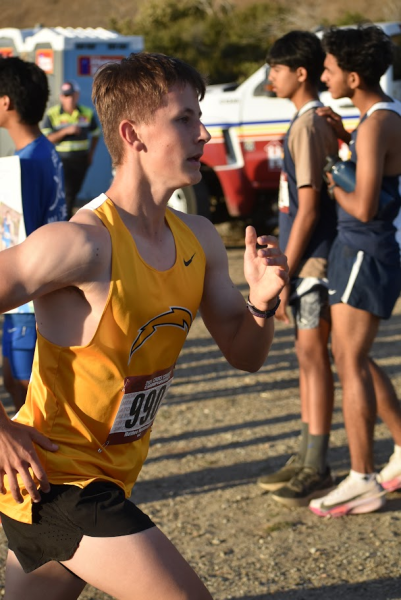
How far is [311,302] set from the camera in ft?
15.5

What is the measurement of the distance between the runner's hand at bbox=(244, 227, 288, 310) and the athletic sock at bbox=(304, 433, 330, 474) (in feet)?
7.17

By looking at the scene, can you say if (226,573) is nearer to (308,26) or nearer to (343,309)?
(343,309)

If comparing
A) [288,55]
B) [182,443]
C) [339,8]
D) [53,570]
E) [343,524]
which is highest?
[288,55]

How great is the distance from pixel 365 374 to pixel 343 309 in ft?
1.15

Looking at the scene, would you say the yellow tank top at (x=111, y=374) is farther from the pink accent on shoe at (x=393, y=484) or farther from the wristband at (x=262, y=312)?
the pink accent on shoe at (x=393, y=484)

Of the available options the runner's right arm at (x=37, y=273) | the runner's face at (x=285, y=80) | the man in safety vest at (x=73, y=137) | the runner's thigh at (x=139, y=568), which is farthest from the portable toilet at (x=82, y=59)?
the runner's thigh at (x=139, y=568)

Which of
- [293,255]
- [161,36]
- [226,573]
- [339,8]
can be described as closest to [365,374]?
[293,255]

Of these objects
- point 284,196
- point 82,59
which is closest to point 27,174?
point 284,196

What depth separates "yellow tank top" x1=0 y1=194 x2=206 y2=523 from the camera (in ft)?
8.21

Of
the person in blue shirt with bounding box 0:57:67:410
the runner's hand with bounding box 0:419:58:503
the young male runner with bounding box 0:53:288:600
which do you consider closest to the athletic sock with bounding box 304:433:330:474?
the person in blue shirt with bounding box 0:57:67:410

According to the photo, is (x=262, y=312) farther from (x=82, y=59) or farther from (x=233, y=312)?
(x=82, y=59)

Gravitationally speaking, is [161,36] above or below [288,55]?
below

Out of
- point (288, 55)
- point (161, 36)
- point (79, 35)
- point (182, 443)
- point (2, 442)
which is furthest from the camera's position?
point (161, 36)

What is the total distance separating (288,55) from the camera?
16.1 feet
